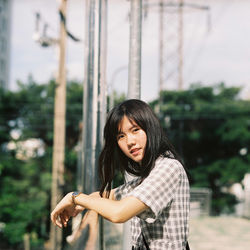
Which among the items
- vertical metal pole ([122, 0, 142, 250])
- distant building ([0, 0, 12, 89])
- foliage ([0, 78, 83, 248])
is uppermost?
distant building ([0, 0, 12, 89])

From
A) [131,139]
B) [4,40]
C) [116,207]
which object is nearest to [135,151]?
[131,139]

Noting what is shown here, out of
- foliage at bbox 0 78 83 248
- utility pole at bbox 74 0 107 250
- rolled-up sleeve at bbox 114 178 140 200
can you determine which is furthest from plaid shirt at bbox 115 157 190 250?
foliage at bbox 0 78 83 248

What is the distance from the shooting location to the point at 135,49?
337 centimetres

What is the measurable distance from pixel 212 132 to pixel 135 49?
21527 mm

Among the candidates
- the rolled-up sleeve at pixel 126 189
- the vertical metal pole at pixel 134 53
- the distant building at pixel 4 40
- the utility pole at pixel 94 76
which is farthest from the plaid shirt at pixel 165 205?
the distant building at pixel 4 40

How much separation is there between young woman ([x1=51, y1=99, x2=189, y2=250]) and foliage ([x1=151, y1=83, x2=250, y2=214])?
20997 millimetres

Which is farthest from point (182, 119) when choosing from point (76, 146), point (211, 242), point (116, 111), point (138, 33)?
point (116, 111)

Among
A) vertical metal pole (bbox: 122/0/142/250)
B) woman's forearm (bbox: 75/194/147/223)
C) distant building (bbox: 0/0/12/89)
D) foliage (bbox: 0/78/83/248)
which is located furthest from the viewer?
distant building (bbox: 0/0/12/89)

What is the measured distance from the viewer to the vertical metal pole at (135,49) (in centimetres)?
337

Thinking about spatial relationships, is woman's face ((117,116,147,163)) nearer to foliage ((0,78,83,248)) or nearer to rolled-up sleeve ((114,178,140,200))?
rolled-up sleeve ((114,178,140,200))

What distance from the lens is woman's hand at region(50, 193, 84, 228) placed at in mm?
1773

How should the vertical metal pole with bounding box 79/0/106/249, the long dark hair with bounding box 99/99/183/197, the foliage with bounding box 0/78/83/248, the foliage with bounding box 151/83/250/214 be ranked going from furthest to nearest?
1. the foliage with bounding box 151/83/250/214
2. the foliage with bounding box 0/78/83/248
3. the vertical metal pole with bounding box 79/0/106/249
4. the long dark hair with bounding box 99/99/183/197

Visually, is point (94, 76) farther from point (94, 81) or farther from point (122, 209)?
point (122, 209)

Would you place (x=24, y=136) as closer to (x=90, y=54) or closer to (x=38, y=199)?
(x=38, y=199)
